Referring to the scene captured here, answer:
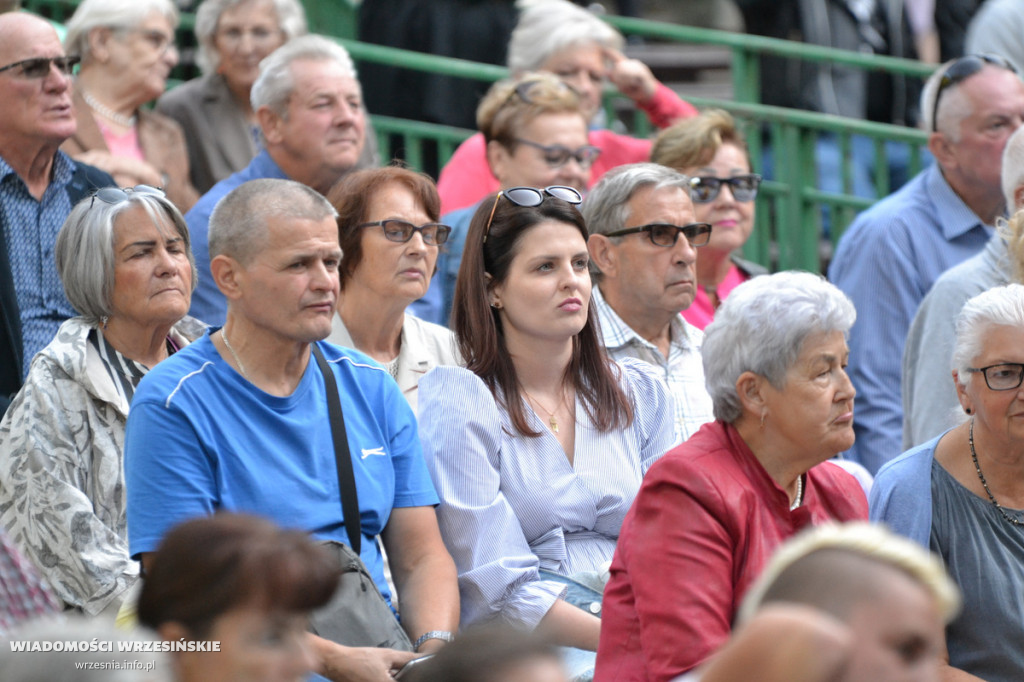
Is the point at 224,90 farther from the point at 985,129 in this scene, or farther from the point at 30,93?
the point at 985,129

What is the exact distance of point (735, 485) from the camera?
315cm

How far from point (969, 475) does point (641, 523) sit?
1.07 meters

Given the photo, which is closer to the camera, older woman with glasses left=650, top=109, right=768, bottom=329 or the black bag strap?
the black bag strap

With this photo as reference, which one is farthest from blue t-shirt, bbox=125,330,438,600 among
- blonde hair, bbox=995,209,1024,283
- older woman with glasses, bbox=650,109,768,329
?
older woman with glasses, bbox=650,109,768,329

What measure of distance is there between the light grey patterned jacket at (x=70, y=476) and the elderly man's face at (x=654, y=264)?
71.5 inches

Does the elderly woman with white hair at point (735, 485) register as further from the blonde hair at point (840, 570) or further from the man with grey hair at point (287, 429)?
the blonde hair at point (840, 570)

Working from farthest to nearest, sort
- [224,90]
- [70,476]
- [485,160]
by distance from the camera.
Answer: [224,90] → [485,160] → [70,476]

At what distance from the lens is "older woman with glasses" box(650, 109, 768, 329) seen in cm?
572

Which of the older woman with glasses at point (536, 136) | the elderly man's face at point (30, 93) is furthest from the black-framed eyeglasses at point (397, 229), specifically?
the elderly man's face at point (30, 93)

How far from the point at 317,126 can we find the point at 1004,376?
10.2 ft

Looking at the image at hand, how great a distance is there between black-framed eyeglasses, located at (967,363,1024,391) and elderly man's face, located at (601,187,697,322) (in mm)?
1348

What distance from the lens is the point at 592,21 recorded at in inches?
272

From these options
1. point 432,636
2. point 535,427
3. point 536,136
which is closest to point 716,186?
point 536,136

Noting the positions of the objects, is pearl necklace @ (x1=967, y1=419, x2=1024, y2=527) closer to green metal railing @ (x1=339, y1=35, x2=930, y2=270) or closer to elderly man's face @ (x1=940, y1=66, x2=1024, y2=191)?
elderly man's face @ (x1=940, y1=66, x2=1024, y2=191)
